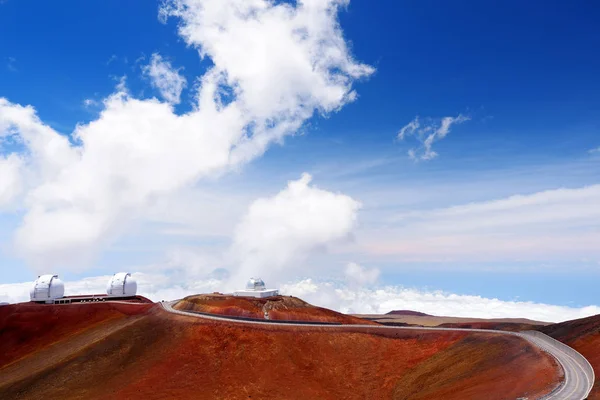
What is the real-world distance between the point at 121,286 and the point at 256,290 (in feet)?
124

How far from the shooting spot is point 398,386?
73.4 meters

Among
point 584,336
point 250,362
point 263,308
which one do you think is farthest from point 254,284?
point 584,336

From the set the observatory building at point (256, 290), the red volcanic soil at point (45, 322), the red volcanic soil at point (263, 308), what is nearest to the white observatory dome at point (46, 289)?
the red volcanic soil at point (45, 322)

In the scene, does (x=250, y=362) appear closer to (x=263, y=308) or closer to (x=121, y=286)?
(x=263, y=308)

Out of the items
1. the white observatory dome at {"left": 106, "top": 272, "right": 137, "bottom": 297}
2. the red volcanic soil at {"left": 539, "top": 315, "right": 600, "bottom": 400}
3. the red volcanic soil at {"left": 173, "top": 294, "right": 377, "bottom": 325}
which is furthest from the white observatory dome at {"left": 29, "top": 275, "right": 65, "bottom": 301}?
the red volcanic soil at {"left": 539, "top": 315, "right": 600, "bottom": 400}

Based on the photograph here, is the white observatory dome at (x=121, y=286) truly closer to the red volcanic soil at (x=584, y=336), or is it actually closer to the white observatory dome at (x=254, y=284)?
the white observatory dome at (x=254, y=284)

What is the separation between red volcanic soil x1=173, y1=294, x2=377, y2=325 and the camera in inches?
3720

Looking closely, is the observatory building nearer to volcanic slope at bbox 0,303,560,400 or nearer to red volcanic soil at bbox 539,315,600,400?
volcanic slope at bbox 0,303,560,400

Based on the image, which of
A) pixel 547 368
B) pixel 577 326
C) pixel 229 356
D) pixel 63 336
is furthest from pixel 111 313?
pixel 577 326

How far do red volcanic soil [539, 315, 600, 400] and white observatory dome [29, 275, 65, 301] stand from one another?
10980cm

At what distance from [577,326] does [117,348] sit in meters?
79.3

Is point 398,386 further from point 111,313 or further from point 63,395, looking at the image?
point 111,313

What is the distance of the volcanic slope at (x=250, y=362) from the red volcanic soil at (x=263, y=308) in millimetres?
8348

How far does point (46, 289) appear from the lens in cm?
10900
